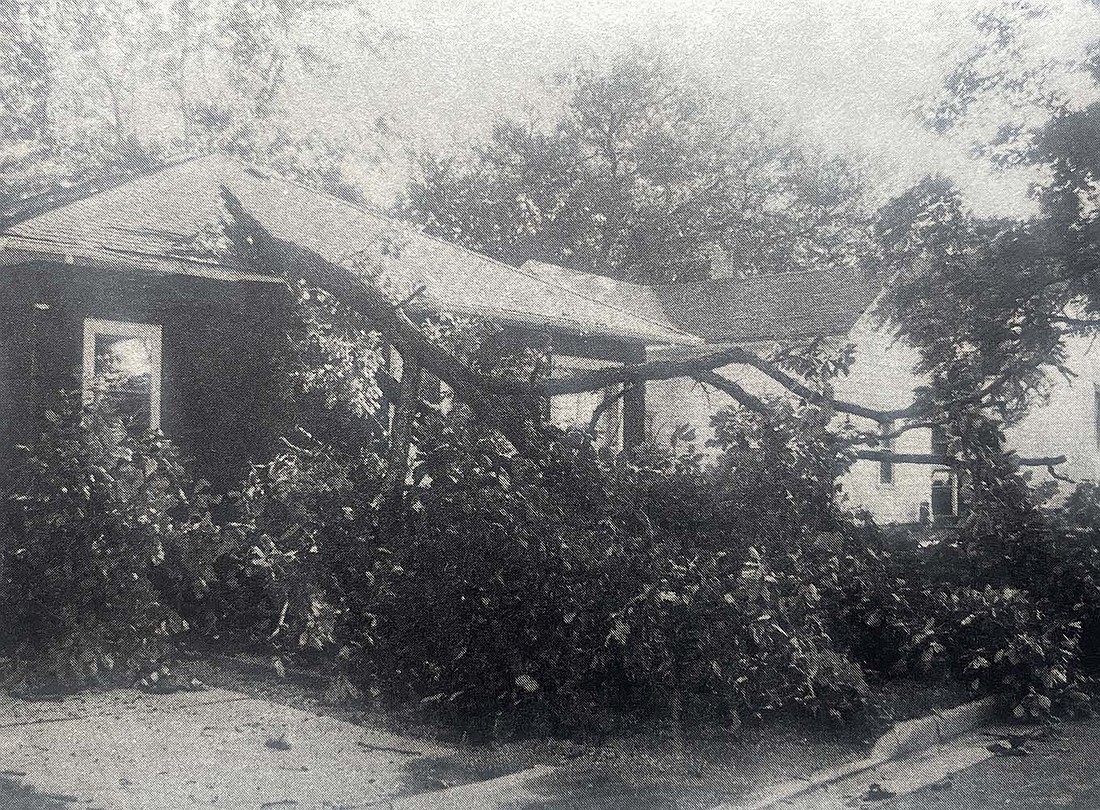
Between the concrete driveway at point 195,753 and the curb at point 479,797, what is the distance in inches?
6.4

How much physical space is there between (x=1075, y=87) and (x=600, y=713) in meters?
8.27

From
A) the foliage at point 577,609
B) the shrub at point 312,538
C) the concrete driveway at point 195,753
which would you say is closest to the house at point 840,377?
the shrub at point 312,538

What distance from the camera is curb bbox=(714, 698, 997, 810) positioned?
5.23 meters

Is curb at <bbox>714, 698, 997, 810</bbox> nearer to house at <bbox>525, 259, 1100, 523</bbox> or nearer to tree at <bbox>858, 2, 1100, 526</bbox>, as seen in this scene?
tree at <bbox>858, 2, 1100, 526</bbox>

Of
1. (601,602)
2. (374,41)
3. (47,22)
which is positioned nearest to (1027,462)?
(601,602)

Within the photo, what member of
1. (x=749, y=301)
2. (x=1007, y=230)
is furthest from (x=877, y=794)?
(x=749, y=301)

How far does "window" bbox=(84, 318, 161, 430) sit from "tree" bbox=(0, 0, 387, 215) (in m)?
1.89

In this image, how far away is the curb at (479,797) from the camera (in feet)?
15.1

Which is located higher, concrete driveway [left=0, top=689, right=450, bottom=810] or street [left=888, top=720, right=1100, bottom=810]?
concrete driveway [left=0, top=689, right=450, bottom=810]

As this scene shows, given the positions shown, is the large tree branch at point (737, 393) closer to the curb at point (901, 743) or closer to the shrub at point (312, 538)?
the curb at point (901, 743)

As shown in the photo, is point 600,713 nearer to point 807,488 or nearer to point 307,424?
point 807,488

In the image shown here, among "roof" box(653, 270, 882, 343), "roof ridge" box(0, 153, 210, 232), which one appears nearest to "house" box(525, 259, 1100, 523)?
"roof" box(653, 270, 882, 343)

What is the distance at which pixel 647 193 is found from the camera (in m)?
26.4

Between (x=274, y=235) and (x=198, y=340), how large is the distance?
61.1 inches
